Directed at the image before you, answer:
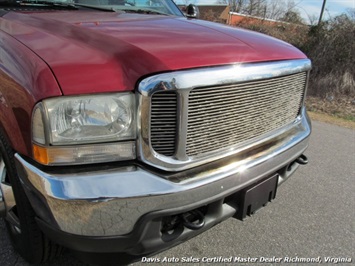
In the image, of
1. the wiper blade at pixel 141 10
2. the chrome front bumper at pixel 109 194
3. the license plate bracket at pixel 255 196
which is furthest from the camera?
the wiper blade at pixel 141 10

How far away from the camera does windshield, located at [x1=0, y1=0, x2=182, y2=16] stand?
9.25 ft

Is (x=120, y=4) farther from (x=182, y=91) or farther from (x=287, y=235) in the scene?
(x=287, y=235)

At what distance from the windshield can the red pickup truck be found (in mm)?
668

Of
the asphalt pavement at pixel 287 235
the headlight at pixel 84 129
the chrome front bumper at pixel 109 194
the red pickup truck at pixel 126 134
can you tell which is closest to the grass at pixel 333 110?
the asphalt pavement at pixel 287 235

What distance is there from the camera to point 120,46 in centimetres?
182

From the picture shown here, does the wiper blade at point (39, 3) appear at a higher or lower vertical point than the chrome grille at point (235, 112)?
higher

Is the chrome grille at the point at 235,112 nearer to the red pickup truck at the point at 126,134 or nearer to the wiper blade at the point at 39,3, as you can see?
the red pickup truck at the point at 126,134

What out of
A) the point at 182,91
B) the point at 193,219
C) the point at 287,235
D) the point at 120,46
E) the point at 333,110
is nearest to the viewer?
the point at 182,91

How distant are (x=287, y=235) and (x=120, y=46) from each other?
1.90 m

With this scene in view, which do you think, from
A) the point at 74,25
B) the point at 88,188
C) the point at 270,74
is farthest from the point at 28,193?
the point at 270,74

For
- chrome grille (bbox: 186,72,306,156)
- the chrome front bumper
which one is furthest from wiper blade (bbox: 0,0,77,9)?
chrome grille (bbox: 186,72,306,156)

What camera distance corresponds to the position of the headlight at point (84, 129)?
1.59m

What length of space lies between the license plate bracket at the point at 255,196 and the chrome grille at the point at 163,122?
0.58m

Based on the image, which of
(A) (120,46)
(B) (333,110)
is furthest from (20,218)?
(B) (333,110)
